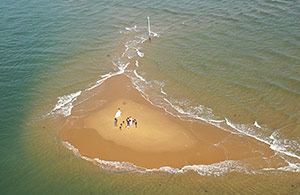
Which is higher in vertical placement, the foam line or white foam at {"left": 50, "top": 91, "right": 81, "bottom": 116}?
white foam at {"left": 50, "top": 91, "right": 81, "bottom": 116}

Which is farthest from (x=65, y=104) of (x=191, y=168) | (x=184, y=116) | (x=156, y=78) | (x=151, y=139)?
(x=191, y=168)

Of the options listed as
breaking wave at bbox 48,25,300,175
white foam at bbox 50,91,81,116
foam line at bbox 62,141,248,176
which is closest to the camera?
foam line at bbox 62,141,248,176

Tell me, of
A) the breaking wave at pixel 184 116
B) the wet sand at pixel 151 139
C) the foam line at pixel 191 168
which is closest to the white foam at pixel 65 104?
the breaking wave at pixel 184 116

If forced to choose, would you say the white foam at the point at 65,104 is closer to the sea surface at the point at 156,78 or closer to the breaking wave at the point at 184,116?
the breaking wave at the point at 184,116

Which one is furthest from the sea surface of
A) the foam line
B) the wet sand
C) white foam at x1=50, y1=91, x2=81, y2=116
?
the wet sand

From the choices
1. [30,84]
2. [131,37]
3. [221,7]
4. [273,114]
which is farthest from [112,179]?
[221,7]

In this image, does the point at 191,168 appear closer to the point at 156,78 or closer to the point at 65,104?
the point at 156,78

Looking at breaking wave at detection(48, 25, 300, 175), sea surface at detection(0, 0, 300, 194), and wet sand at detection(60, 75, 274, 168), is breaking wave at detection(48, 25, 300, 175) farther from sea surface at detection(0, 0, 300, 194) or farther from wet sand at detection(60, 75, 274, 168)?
wet sand at detection(60, 75, 274, 168)
